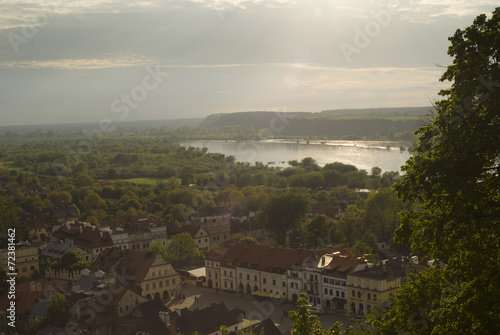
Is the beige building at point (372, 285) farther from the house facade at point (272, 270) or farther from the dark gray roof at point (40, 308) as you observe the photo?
the dark gray roof at point (40, 308)

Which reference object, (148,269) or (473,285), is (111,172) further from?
(473,285)

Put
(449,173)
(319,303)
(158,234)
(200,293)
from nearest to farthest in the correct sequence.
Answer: (449,173)
(319,303)
(200,293)
(158,234)

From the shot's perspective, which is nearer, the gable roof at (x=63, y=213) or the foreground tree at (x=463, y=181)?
the foreground tree at (x=463, y=181)

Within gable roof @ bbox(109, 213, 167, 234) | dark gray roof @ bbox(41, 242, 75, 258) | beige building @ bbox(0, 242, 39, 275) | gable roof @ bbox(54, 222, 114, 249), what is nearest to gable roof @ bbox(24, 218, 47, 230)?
gable roof @ bbox(54, 222, 114, 249)

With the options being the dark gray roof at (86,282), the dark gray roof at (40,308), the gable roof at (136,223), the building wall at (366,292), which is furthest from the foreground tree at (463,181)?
the gable roof at (136,223)

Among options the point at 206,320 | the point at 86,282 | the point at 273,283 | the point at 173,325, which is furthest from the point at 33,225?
the point at 173,325

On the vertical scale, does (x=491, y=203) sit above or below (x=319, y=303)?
above

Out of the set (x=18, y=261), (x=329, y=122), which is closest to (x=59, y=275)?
(x=18, y=261)

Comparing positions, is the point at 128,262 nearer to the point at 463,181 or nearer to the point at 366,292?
the point at 366,292
